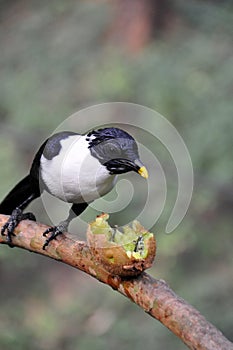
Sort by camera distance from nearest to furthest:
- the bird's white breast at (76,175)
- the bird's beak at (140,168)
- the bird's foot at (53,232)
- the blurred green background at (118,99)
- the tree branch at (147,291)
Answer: the tree branch at (147,291)
the bird's foot at (53,232)
the bird's beak at (140,168)
the bird's white breast at (76,175)
the blurred green background at (118,99)

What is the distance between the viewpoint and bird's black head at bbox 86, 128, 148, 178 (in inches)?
73.9

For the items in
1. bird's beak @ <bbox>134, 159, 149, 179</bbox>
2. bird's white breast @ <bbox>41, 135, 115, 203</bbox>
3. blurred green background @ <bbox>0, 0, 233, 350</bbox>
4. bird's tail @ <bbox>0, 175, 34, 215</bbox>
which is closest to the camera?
bird's beak @ <bbox>134, 159, 149, 179</bbox>

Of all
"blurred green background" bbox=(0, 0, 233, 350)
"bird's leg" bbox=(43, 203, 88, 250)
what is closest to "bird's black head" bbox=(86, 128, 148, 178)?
"bird's leg" bbox=(43, 203, 88, 250)

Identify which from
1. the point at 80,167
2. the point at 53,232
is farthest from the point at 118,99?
the point at 53,232

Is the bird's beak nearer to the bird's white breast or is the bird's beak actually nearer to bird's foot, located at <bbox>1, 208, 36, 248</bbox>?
the bird's white breast

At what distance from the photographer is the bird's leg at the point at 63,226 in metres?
1.71

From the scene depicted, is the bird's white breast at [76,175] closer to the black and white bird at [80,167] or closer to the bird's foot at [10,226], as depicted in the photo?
the black and white bird at [80,167]

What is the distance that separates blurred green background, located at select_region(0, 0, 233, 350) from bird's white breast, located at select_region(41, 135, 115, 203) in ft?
3.21

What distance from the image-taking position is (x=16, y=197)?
231 centimetres

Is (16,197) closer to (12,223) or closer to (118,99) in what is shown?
(12,223)

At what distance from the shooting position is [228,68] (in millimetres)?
3836

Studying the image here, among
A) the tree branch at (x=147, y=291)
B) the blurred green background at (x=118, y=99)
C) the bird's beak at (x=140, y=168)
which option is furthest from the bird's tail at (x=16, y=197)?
the blurred green background at (x=118, y=99)

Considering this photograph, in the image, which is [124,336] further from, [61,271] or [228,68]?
[61,271]

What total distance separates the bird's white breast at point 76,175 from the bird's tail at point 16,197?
0.59ft
